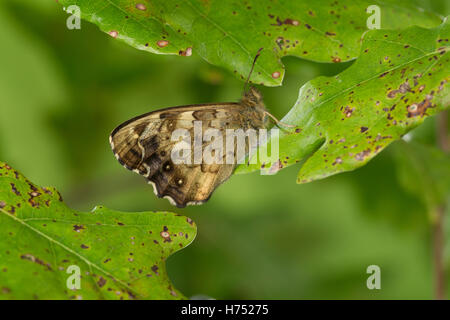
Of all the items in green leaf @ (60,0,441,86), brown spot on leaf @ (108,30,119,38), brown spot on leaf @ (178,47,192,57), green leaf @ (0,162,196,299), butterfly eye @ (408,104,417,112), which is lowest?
green leaf @ (0,162,196,299)

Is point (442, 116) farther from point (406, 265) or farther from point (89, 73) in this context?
point (89, 73)

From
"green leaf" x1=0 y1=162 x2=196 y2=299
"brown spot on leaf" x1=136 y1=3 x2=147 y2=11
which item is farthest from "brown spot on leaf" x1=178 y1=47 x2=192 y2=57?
"green leaf" x1=0 y1=162 x2=196 y2=299

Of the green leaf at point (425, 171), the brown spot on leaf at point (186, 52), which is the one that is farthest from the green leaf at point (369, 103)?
the green leaf at point (425, 171)

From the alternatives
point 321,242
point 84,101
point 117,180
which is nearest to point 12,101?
point 84,101

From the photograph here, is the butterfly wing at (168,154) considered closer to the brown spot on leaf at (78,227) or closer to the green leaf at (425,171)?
the brown spot on leaf at (78,227)

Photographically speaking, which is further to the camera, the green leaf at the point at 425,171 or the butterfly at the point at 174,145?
the green leaf at the point at 425,171

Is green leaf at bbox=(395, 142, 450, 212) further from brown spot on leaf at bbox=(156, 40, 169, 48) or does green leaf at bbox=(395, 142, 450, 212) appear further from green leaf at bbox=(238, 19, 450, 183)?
brown spot on leaf at bbox=(156, 40, 169, 48)
